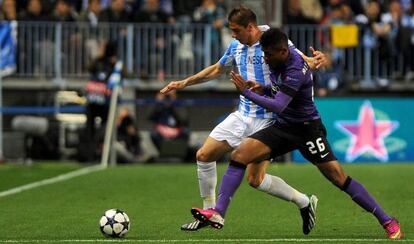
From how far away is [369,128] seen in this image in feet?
76.6

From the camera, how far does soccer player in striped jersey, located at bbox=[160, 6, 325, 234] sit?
11523 millimetres

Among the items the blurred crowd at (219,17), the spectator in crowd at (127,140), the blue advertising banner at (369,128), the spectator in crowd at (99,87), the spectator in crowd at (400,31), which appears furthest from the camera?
the blurred crowd at (219,17)

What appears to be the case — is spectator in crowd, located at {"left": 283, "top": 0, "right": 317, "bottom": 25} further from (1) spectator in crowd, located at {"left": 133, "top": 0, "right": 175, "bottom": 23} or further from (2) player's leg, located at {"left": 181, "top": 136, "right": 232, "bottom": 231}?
(2) player's leg, located at {"left": 181, "top": 136, "right": 232, "bottom": 231}

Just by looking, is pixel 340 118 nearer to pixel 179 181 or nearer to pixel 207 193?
pixel 179 181

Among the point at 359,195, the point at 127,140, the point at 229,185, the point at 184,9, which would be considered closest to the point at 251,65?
the point at 229,185

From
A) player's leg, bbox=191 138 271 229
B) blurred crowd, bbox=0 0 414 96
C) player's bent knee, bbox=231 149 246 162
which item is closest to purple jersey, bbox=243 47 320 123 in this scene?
player's leg, bbox=191 138 271 229

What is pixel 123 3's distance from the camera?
26.7 m

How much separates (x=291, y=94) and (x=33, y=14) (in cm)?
1658

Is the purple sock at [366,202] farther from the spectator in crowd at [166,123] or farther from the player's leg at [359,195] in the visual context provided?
the spectator in crowd at [166,123]

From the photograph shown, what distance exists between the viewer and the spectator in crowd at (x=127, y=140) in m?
24.1

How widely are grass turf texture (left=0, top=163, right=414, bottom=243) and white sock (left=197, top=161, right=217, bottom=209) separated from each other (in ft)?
1.05

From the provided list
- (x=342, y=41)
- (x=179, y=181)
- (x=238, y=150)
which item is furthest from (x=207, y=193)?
(x=342, y=41)

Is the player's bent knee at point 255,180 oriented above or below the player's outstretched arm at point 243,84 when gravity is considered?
below

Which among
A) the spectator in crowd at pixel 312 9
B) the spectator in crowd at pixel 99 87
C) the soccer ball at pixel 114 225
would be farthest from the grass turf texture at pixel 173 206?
the spectator in crowd at pixel 312 9
